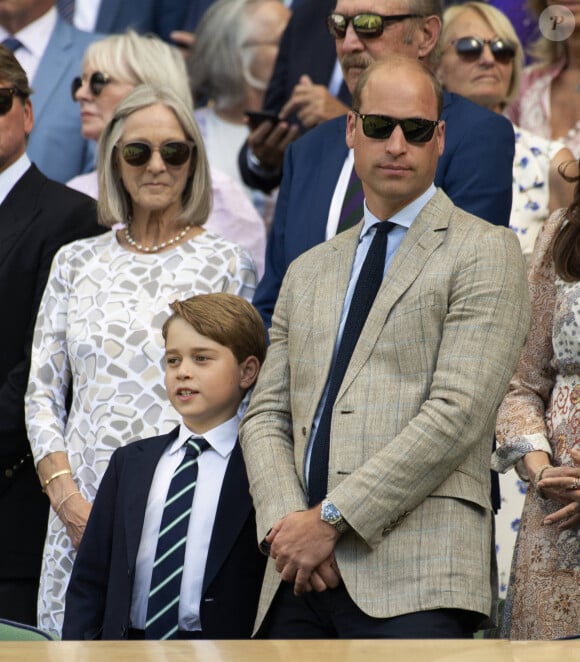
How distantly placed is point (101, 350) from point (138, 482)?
0.66 m

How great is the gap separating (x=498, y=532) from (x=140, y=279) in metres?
1.75

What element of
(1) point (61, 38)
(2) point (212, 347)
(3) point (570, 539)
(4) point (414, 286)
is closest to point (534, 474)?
(3) point (570, 539)

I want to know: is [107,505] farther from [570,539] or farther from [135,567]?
[570,539]

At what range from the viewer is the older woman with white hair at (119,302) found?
4371 millimetres

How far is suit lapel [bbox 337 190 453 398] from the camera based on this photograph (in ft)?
11.4

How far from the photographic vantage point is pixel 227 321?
402 cm

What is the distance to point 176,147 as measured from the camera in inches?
184

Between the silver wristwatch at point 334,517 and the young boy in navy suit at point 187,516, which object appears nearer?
the silver wristwatch at point 334,517

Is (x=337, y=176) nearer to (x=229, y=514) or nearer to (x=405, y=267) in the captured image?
(x=405, y=267)

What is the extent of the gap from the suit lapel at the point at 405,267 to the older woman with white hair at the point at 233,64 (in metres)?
3.32

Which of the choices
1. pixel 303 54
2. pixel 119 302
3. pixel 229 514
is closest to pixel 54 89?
pixel 303 54

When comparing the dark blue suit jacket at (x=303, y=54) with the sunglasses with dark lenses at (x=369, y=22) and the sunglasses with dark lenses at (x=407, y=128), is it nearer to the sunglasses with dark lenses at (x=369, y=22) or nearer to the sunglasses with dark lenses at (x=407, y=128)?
the sunglasses with dark lenses at (x=369, y=22)

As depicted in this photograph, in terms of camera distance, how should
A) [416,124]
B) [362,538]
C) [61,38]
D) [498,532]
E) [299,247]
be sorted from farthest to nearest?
1. [61,38]
2. [498,532]
3. [299,247]
4. [416,124]
5. [362,538]

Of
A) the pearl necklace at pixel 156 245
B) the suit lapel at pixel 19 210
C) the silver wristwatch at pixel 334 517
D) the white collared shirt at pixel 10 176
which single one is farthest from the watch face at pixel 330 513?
the white collared shirt at pixel 10 176
